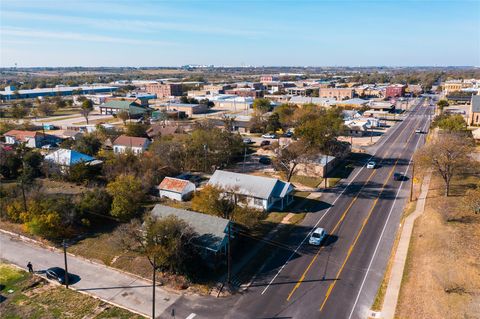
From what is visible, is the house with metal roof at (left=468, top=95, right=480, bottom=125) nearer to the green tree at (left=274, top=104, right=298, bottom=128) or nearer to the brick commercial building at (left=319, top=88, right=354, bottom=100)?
the green tree at (left=274, top=104, right=298, bottom=128)

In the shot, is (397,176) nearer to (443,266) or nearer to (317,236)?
(317,236)

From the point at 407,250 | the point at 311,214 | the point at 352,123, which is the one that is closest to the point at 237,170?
the point at 311,214

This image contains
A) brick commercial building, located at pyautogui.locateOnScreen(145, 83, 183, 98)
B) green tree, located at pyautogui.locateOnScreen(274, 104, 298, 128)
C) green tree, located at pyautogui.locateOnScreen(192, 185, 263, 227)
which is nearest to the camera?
green tree, located at pyautogui.locateOnScreen(192, 185, 263, 227)

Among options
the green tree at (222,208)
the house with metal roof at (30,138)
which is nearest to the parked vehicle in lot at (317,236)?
the green tree at (222,208)

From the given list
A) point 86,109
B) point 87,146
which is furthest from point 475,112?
point 86,109

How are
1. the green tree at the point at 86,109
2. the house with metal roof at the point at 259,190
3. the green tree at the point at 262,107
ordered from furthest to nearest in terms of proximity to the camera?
the green tree at the point at 262,107 → the green tree at the point at 86,109 → the house with metal roof at the point at 259,190

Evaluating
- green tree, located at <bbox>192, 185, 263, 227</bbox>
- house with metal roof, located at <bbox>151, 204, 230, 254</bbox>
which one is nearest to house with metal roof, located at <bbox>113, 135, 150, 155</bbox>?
green tree, located at <bbox>192, 185, 263, 227</bbox>

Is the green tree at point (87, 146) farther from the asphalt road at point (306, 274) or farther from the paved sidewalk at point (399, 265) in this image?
the paved sidewalk at point (399, 265)
